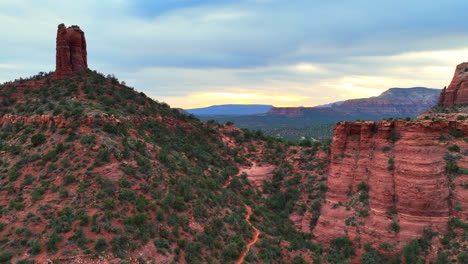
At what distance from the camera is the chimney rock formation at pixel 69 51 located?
41250mm

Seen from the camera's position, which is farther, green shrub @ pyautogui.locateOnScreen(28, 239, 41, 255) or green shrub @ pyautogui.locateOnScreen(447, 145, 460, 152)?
green shrub @ pyautogui.locateOnScreen(447, 145, 460, 152)

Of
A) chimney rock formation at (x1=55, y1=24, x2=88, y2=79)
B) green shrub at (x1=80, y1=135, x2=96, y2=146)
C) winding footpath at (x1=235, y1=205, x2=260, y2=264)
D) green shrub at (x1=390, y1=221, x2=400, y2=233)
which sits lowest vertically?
winding footpath at (x1=235, y1=205, x2=260, y2=264)

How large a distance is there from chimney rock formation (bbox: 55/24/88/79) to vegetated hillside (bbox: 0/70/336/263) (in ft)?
A: 5.50

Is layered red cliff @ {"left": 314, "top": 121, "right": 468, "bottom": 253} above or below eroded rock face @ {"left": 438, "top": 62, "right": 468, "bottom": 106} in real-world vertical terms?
below

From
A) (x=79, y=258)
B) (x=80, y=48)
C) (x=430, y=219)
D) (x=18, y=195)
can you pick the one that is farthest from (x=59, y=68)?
(x=430, y=219)

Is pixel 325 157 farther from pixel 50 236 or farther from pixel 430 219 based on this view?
pixel 50 236

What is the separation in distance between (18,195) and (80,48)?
92.5 ft

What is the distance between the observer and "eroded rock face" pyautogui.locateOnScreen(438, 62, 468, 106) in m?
57.6

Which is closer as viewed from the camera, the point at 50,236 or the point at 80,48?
the point at 50,236

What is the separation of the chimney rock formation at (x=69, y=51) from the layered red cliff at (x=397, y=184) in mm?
42029

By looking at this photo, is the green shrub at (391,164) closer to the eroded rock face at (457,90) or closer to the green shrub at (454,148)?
the green shrub at (454,148)

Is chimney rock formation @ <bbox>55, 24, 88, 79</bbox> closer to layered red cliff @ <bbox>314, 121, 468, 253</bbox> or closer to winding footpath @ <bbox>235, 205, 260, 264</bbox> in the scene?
winding footpath @ <bbox>235, 205, 260, 264</bbox>

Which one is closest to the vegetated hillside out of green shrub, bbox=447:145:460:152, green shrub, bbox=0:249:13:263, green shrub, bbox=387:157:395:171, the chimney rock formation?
green shrub, bbox=0:249:13:263

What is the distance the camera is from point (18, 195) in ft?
77.5
